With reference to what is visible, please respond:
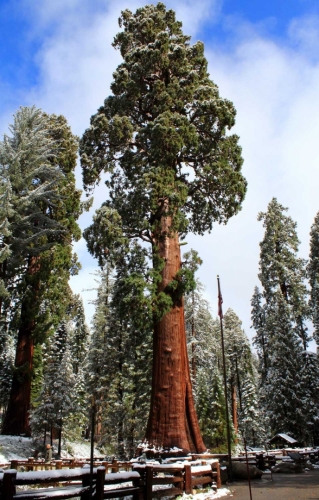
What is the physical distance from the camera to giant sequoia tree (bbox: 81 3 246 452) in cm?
1113

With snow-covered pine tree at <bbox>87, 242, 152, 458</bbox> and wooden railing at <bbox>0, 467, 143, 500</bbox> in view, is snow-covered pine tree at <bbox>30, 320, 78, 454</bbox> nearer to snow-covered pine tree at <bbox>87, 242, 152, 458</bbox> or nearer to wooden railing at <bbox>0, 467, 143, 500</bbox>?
snow-covered pine tree at <bbox>87, 242, 152, 458</bbox>

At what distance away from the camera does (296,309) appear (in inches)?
1148

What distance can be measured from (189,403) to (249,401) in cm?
3396

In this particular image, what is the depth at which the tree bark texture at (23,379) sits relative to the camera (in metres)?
18.9

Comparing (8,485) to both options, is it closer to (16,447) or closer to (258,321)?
(16,447)

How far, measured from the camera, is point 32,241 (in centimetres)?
2084

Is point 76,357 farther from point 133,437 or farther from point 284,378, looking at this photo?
point 284,378

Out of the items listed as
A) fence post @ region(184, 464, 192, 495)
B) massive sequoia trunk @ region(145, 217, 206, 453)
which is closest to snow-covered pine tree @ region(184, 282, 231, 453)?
massive sequoia trunk @ region(145, 217, 206, 453)

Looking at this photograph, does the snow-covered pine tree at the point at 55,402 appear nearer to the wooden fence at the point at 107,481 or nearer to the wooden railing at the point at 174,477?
the wooden railing at the point at 174,477

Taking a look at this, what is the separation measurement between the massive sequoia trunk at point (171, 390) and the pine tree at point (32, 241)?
33.7 feet

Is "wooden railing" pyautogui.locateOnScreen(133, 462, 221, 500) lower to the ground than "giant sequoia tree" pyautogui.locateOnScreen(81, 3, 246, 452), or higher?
lower

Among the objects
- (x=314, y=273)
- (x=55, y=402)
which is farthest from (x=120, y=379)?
Answer: (x=314, y=273)


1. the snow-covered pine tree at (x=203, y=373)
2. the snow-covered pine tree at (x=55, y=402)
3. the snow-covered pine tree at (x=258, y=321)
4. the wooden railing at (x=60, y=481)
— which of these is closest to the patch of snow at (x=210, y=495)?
the wooden railing at (x=60, y=481)

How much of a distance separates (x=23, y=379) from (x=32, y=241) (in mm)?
6866
